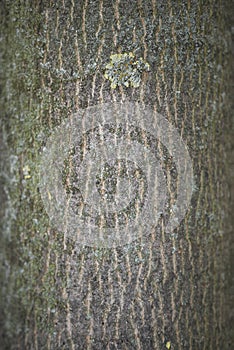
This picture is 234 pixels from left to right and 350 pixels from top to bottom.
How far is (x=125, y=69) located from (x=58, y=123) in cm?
24

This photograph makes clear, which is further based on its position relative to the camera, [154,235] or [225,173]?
[225,173]

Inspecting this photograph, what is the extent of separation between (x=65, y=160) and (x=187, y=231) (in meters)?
0.42

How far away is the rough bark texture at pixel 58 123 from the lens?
1164mm

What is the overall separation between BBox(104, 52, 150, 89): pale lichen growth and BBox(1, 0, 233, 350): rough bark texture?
0.06 ft

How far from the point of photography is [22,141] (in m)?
1.21

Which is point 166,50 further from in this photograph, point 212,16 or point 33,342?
point 33,342

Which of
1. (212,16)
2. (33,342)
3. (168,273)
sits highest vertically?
(212,16)

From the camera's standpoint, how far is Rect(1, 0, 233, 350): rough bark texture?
116 centimetres

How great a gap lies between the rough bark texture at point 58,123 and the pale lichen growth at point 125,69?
0.06 feet

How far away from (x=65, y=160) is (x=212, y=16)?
2.06 ft

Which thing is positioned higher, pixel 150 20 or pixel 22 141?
pixel 150 20

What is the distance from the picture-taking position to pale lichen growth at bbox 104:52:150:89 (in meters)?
1.16

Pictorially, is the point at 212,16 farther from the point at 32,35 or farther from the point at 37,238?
the point at 37,238

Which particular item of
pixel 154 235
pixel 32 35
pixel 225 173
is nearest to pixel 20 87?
pixel 32 35
